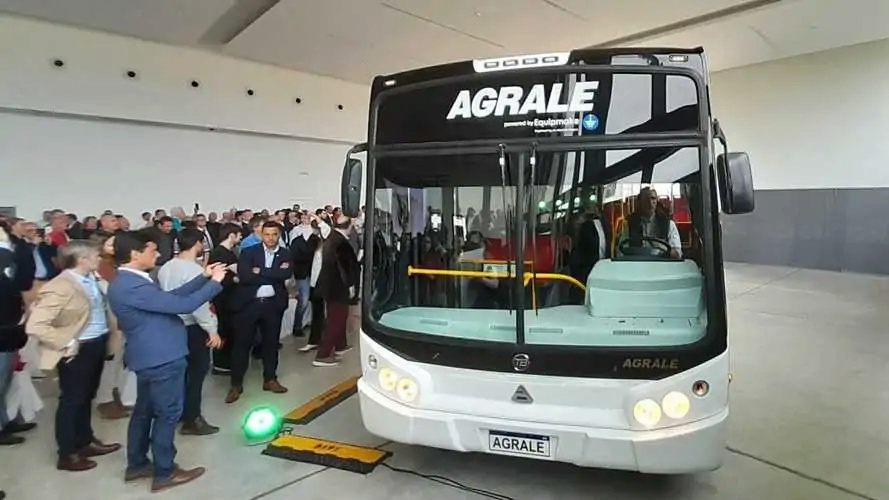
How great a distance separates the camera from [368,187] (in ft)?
12.0

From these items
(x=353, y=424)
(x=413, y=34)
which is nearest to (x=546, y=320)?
(x=353, y=424)

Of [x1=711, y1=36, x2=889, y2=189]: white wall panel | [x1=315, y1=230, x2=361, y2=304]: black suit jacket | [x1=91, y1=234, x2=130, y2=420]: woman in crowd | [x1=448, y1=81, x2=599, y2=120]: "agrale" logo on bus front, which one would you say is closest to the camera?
[x1=448, y1=81, x2=599, y2=120]: "agrale" logo on bus front

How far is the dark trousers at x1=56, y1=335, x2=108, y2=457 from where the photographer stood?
12.3 feet

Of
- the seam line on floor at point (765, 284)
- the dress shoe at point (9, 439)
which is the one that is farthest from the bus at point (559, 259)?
the seam line on floor at point (765, 284)

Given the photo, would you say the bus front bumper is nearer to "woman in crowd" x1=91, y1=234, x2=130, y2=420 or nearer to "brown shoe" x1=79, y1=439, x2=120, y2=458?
"brown shoe" x1=79, y1=439, x2=120, y2=458

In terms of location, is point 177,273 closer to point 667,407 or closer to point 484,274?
point 484,274

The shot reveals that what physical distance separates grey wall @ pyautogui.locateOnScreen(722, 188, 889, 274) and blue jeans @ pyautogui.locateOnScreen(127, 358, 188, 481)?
14.5 meters

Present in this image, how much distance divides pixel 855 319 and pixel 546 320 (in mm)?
7537

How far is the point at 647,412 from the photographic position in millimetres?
2959

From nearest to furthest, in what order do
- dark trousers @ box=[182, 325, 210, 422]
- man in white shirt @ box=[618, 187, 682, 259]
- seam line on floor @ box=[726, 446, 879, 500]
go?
man in white shirt @ box=[618, 187, 682, 259] < seam line on floor @ box=[726, 446, 879, 500] < dark trousers @ box=[182, 325, 210, 422]

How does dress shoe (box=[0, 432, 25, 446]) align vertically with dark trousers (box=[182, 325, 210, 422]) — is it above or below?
below

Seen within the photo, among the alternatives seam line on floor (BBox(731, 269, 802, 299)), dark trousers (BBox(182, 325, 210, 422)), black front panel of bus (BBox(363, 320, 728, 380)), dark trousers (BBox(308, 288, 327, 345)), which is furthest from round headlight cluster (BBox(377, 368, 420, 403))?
seam line on floor (BBox(731, 269, 802, 299))

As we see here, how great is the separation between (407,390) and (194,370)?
205 cm

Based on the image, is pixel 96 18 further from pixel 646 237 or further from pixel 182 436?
pixel 646 237
